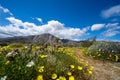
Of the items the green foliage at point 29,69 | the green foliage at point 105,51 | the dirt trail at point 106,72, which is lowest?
the dirt trail at point 106,72

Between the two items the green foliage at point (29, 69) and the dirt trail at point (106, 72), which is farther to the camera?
the dirt trail at point (106, 72)

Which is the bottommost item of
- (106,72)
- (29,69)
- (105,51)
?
(106,72)

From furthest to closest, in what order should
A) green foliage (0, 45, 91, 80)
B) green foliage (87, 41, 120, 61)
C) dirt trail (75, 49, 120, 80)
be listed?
1. green foliage (87, 41, 120, 61)
2. dirt trail (75, 49, 120, 80)
3. green foliage (0, 45, 91, 80)

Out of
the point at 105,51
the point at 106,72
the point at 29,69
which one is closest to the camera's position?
the point at 29,69

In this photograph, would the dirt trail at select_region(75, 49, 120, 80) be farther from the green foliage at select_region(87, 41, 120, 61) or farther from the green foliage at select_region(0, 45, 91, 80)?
the green foliage at select_region(87, 41, 120, 61)

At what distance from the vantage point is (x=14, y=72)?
17.2 feet

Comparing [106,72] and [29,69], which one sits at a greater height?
[29,69]

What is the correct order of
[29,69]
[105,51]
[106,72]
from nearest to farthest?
[29,69]
[106,72]
[105,51]

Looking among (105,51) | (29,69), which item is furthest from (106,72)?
(29,69)

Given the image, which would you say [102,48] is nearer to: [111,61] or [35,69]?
[111,61]

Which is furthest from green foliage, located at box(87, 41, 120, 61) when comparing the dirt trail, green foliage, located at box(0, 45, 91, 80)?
green foliage, located at box(0, 45, 91, 80)

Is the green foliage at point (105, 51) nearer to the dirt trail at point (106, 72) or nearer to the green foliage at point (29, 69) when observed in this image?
the dirt trail at point (106, 72)

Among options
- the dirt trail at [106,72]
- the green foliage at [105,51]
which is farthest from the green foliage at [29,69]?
the green foliage at [105,51]

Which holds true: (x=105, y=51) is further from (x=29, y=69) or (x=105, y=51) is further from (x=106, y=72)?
(x=29, y=69)
